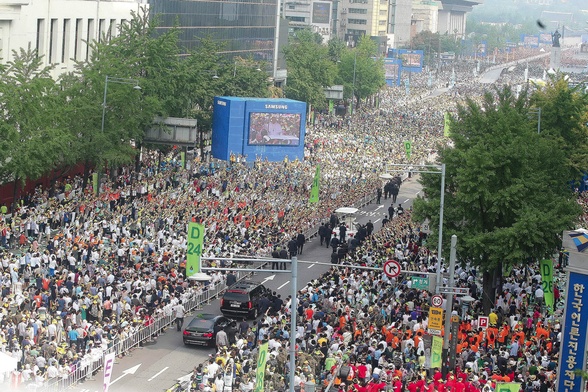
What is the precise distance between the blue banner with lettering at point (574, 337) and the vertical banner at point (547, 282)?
6.83 m

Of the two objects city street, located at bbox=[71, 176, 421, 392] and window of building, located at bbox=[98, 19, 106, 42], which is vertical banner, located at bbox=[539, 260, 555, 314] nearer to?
city street, located at bbox=[71, 176, 421, 392]

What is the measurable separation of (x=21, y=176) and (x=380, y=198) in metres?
25.3

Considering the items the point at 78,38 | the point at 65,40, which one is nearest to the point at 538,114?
the point at 65,40

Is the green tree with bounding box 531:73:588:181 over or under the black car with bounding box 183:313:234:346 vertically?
over

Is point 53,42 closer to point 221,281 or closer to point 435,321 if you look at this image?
point 221,281

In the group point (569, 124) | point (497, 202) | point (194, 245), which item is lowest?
point (194, 245)

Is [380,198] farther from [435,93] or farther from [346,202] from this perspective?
[435,93]

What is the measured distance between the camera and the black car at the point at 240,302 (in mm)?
43812

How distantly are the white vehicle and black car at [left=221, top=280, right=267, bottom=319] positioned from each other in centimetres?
1485

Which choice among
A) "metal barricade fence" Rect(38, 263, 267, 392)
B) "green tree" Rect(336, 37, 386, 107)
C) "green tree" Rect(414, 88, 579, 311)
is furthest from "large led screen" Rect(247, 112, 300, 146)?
"green tree" Rect(336, 37, 386, 107)

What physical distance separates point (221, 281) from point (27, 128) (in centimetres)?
1353

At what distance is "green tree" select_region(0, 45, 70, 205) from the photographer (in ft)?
179

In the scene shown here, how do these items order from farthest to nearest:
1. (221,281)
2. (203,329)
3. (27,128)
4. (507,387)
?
1. (27,128)
2. (221,281)
3. (203,329)
4. (507,387)

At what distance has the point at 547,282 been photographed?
135ft
